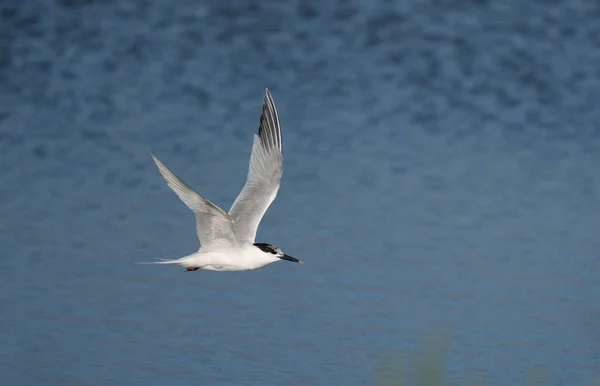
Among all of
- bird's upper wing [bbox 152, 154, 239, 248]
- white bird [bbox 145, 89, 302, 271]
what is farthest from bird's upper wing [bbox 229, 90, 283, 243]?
bird's upper wing [bbox 152, 154, 239, 248]

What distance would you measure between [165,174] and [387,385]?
8.28 ft

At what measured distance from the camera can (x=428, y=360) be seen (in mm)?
4316

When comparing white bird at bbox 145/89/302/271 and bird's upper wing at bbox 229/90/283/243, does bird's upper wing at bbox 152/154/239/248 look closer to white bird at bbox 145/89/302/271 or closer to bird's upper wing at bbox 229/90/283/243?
white bird at bbox 145/89/302/271

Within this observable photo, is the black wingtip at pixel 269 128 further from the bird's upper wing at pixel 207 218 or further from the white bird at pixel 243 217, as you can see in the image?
the bird's upper wing at pixel 207 218

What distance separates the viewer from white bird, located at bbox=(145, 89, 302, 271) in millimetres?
6445

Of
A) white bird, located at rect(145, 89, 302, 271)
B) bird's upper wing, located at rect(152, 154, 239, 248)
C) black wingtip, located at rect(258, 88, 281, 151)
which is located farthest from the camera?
black wingtip, located at rect(258, 88, 281, 151)

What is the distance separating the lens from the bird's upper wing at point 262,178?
754cm

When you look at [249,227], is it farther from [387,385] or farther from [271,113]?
[387,385]

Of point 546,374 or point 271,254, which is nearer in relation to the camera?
point 546,374

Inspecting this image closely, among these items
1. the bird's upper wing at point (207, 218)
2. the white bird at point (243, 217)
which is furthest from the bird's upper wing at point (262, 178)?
the bird's upper wing at point (207, 218)

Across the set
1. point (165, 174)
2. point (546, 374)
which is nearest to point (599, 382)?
point (546, 374)

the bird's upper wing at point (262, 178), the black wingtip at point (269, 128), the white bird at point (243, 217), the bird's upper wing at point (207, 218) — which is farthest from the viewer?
the black wingtip at point (269, 128)

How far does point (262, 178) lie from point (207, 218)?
1.23 metres

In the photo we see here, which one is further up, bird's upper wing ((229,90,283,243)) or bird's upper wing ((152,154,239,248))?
bird's upper wing ((229,90,283,243))
